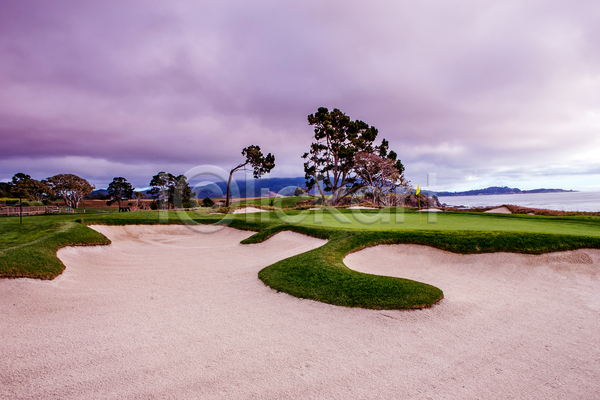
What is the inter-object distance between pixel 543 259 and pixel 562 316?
125 inches

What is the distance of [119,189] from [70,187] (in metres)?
24.4

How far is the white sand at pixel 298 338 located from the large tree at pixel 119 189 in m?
67.9

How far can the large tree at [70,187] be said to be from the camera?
40.2 m

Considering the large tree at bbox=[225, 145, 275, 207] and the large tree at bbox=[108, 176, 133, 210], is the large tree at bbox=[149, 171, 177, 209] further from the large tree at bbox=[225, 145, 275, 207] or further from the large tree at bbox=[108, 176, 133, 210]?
the large tree at bbox=[225, 145, 275, 207]

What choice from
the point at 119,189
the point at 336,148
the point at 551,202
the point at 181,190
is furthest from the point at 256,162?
the point at 551,202

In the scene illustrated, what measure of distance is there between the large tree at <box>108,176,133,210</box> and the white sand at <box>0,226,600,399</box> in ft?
223

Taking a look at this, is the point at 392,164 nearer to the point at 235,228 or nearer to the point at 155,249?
the point at 235,228

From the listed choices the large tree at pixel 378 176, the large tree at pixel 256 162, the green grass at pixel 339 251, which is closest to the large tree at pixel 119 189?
the large tree at pixel 256 162

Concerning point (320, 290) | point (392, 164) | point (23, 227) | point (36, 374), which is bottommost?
point (36, 374)

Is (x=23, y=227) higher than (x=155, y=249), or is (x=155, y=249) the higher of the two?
(x=23, y=227)

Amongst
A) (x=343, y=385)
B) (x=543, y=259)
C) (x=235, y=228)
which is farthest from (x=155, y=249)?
(x=543, y=259)

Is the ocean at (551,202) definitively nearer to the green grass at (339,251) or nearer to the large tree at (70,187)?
the green grass at (339,251)

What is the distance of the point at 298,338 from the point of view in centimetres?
403

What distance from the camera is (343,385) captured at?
3.06 m
